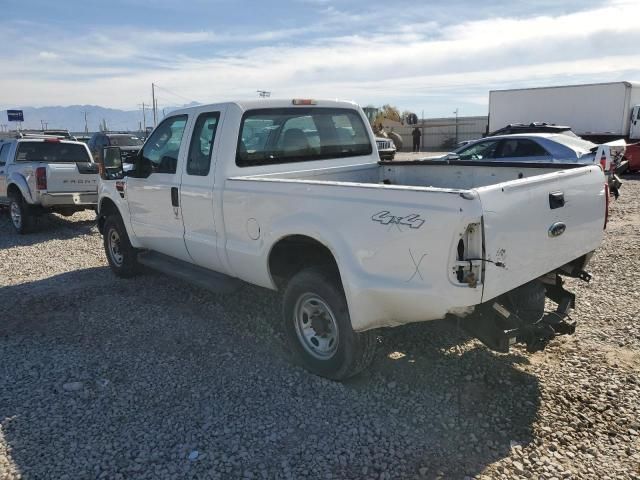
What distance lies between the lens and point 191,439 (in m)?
3.25

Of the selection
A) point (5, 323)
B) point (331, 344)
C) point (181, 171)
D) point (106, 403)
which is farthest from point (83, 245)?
point (331, 344)

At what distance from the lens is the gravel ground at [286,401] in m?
3.01

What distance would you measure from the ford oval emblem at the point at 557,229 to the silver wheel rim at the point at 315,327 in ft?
5.19

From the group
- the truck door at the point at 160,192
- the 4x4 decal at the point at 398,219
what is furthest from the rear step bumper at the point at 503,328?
the truck door at the point at 160,192

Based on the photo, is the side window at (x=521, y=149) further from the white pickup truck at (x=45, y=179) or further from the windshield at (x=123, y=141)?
the windshield at (x=123, y=141)

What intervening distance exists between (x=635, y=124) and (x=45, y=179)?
870 inches

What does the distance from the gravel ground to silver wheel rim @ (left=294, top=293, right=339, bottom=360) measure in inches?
9.0

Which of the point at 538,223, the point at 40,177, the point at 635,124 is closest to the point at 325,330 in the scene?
the point at 538,223

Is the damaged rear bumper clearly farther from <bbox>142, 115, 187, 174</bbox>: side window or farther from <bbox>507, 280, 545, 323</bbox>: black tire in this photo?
<bbox>142, 115, 187, 174</bbox>: side window

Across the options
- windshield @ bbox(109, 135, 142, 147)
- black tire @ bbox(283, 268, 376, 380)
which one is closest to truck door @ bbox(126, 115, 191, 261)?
black tire @ bbox(283, 268, 376, 380)

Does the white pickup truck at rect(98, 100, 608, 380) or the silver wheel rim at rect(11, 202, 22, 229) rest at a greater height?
the white pickup truck at rect(98, 100, 608, 380)

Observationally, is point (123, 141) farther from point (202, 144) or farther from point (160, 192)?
point (202, 144)

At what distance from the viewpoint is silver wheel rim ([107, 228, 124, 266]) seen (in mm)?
6707

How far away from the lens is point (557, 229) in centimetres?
340
